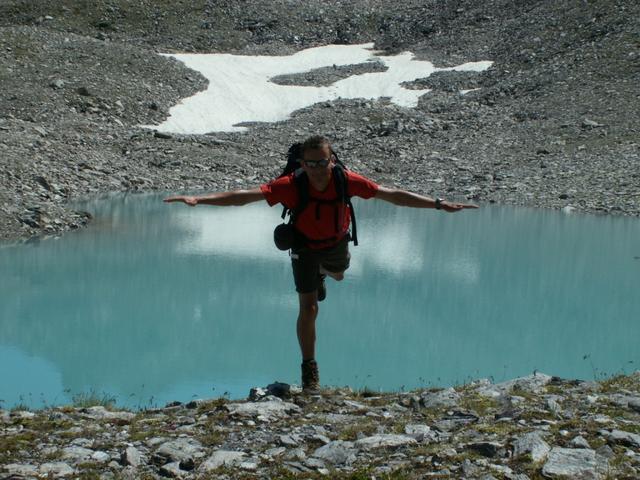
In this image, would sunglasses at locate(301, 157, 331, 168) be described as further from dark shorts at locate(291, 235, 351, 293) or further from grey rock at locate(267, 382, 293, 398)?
grey rock at locate(267, 382, 293, 398)

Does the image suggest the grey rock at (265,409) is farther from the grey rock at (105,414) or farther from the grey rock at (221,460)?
the grey rock at (221,460)

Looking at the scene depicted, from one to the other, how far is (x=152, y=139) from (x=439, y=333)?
25.7 m

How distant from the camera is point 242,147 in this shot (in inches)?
1581

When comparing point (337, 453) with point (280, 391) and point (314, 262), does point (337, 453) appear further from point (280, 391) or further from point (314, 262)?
point (314, 262)

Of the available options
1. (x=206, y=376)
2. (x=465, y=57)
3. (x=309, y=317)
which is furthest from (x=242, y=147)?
(x=309, y=317)

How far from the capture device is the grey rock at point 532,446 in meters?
5.68

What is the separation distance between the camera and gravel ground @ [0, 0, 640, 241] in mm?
32562

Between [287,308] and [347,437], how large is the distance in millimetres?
11552

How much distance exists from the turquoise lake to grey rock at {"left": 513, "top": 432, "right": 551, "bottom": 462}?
5750 millimetres

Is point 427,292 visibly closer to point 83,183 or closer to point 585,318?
point 585,318

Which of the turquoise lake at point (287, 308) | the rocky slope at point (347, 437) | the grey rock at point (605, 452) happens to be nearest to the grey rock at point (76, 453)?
the rocky slope at point (347, 437)

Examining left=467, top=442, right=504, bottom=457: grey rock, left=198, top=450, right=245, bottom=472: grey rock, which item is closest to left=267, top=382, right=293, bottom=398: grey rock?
left=198, top=450, right=245, bottom=472: grey rock

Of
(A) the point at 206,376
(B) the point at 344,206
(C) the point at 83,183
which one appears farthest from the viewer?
(C) the point at 83,183

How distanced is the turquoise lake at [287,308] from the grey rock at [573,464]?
6.07 m
